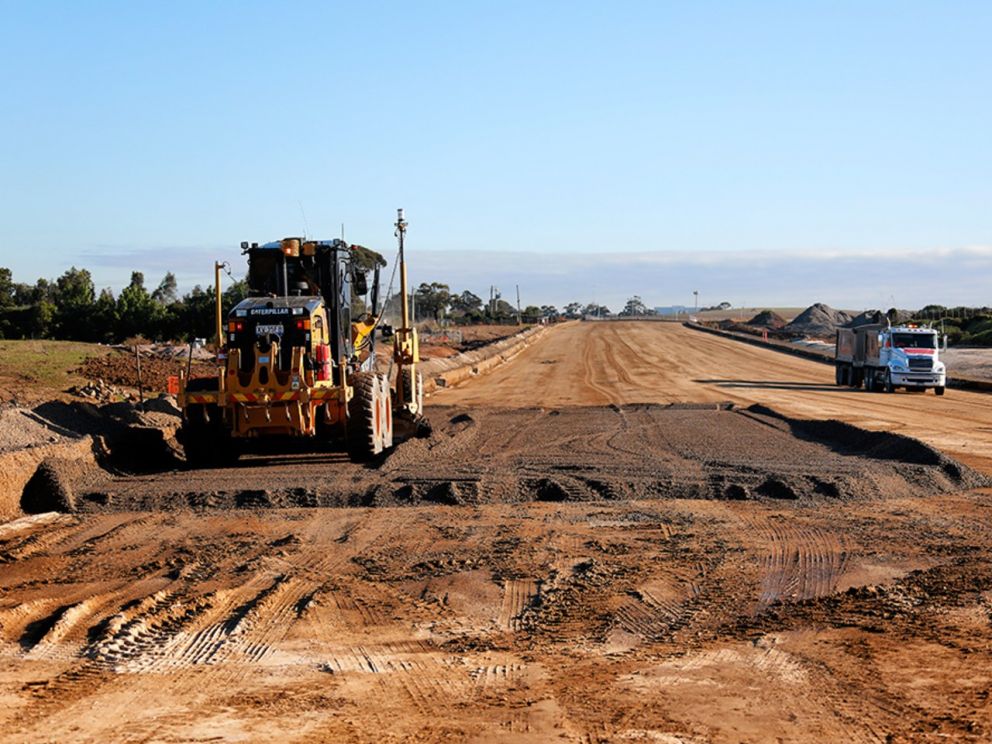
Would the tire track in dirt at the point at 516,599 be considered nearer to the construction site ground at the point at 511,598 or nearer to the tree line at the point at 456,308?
the construction site ground at the point at 511,598

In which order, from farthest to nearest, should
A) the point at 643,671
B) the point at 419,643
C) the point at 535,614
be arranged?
the point at 535,614 → the point at 419,643 → the point at 643,671

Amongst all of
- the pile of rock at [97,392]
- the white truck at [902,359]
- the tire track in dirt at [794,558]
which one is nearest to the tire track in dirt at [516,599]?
the tire track in dirt at [794,558]

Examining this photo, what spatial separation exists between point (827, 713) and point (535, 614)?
9.56ft

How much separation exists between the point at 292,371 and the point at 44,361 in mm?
20811

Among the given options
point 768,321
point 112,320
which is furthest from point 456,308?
point 112,320

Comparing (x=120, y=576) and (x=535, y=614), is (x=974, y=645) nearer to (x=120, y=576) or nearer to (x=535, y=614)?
(x=535, y=614)

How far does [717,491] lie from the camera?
1543 cm

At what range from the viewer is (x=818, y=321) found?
378 ft

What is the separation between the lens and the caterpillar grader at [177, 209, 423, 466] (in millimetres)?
17328

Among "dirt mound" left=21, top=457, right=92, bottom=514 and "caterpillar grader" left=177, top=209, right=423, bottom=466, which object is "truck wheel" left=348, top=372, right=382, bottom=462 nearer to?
"caterpillar grader" left=177, top=209, right=423, bottom=466

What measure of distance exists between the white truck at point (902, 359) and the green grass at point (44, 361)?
969 inches

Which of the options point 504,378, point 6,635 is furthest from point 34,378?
point 6,635

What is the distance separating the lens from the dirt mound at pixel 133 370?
33719 millimetres

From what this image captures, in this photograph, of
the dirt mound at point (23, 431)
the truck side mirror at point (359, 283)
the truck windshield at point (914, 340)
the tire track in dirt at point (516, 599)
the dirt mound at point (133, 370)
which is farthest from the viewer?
the truck windshield at point (914, 340)
